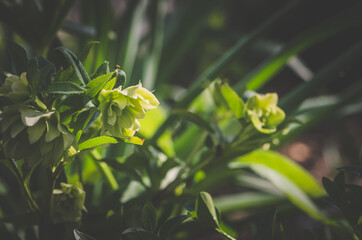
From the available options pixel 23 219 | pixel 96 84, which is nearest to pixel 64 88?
pixel 96 84

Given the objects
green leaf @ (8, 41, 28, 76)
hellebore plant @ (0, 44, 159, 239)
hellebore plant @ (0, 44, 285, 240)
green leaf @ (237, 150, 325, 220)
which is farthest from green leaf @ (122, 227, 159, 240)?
green leaf @ (237, 150, 325, 220)

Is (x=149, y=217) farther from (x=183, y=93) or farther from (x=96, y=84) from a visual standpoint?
(x=183, y=93)

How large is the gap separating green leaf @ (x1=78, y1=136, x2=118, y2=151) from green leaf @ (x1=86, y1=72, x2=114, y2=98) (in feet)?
0.15

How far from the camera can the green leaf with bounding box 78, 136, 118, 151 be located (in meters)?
0.31

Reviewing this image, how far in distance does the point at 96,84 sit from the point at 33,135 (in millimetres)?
73

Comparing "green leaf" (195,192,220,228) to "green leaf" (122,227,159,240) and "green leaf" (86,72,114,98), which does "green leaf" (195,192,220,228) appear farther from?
"green leaf" (86,72,114,98)

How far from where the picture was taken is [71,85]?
282 mm

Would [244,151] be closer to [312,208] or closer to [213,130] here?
[213,130]

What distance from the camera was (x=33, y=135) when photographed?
272mm

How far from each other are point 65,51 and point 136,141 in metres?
0.11

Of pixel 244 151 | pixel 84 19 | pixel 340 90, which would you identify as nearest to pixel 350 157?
pixel 340 90

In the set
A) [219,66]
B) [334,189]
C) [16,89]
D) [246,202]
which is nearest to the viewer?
[16,89]

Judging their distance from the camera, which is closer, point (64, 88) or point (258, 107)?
point (64, 88)

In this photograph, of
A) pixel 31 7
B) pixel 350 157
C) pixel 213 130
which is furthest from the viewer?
pixel 350 157
